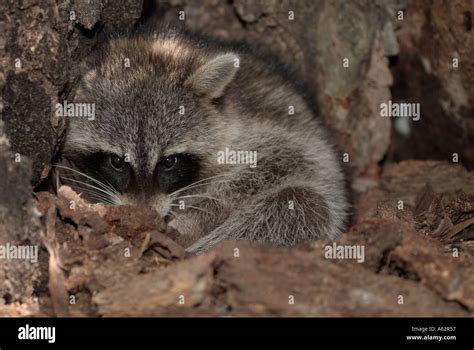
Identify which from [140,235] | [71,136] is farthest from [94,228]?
[71,136]

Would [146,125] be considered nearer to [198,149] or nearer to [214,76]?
[198,149]

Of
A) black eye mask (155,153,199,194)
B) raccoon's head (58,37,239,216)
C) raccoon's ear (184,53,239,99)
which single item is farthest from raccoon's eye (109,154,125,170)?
raccoon's ear (184,53,239,99)

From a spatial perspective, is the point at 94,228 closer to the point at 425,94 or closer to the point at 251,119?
the point at 251,119

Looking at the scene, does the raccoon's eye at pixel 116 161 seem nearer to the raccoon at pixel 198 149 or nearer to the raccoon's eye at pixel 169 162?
the raccoon at pixel 198 149

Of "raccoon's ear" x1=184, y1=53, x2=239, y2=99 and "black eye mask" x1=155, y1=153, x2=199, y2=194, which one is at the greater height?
"raccoon's ear" x1=184, y1=53, x2=239, y2=99

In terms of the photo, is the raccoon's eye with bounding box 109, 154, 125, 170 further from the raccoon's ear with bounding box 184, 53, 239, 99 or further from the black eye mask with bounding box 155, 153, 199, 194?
the raccoon's ear with bounding box 184, 53, 239, 99

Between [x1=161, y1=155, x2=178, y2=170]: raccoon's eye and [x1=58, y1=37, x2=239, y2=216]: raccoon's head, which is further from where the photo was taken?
[x1=161, y1=155, x2=178, y2=170]: raccoon's eye
